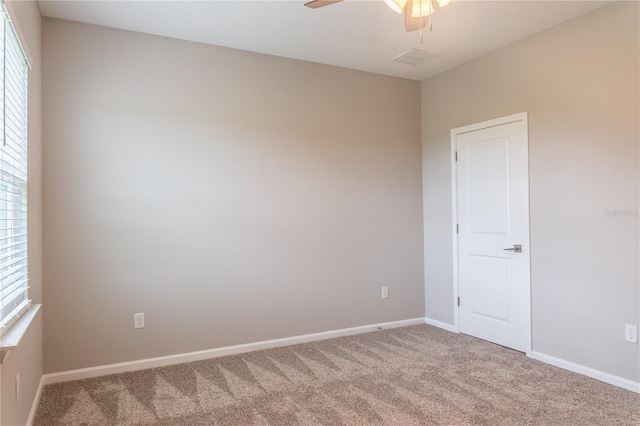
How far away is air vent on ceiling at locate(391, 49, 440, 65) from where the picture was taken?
→ 3695 mm

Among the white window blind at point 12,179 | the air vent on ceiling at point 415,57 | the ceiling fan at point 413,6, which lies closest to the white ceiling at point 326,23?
the air vent on ceiling at point 415,57

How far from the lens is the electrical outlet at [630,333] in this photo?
277 cm

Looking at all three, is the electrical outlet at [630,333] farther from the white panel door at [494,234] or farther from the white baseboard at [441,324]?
the white baseboard at [441,324]

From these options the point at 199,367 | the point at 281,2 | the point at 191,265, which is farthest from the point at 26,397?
the point at 281,2

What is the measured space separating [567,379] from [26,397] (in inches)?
138

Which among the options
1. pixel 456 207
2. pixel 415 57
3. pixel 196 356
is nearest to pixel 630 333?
pixel 456 207

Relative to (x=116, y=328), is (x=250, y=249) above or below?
above

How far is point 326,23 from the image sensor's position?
3.17 m

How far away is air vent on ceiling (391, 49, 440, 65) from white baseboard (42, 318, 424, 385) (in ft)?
8.69

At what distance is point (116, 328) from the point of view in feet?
10.4

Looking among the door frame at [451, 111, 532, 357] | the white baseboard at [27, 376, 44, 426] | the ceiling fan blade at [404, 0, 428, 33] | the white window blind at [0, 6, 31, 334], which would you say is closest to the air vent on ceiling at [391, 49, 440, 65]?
the door frame at [451, 111, 532, 357]

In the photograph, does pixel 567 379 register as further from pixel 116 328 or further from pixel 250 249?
pixel 116 328

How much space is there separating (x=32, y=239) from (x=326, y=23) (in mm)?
2533

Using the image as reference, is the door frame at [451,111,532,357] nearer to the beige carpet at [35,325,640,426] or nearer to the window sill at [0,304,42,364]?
the beige carpet at [35,325,640,426]
